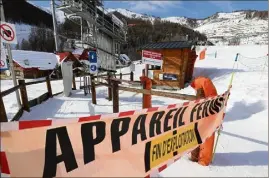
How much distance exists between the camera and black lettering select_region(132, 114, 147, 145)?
2.46 meters

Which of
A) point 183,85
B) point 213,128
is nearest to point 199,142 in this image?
point 213,128

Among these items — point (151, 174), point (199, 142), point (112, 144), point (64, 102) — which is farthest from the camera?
point (64, 102)

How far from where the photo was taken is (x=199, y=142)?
3482mm

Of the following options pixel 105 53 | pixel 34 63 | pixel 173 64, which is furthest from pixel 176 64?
pixel 34 63

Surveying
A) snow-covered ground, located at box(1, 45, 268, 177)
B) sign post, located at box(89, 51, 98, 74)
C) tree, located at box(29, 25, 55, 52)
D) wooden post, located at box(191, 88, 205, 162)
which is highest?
tree, located at box(29, 25, 55, 52)

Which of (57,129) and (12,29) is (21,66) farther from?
(57,129)

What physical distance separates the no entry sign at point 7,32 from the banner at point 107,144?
5389mm

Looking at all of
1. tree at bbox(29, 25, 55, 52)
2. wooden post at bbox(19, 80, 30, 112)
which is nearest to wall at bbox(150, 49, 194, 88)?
wooden post at bbox(19, 80, 30, 112)

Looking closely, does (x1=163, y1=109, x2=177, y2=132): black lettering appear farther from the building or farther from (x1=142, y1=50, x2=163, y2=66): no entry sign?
the building

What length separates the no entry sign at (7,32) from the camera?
229 inches

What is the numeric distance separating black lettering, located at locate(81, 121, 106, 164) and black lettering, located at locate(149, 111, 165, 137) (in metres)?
0.74

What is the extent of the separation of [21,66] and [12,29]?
73.9 ft

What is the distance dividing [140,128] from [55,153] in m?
1.05

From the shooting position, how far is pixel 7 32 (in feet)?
19.6
